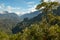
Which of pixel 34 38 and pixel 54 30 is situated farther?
pixel 34 38

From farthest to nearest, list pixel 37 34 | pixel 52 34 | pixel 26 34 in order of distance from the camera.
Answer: pixel 26 34
pixel 37 34
pixel 52 34

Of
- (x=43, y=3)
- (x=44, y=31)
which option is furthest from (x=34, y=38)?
(x=43, y=3)

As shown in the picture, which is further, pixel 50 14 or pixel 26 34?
pixel 26 34

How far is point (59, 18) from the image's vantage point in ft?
126

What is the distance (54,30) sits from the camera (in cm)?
3769

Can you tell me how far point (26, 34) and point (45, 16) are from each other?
9843 mm

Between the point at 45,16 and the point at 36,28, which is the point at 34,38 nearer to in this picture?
the point at 36,28

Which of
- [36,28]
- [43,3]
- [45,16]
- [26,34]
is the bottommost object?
[26,34]

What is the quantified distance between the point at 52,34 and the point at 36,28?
15.1ft

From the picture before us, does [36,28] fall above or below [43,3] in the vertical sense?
below

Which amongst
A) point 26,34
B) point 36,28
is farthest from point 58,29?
point 26,34

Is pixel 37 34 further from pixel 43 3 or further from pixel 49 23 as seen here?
pixel 43 3

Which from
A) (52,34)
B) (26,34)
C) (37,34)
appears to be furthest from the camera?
(26,34)

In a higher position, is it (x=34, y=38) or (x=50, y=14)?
(x=50, y=14)
